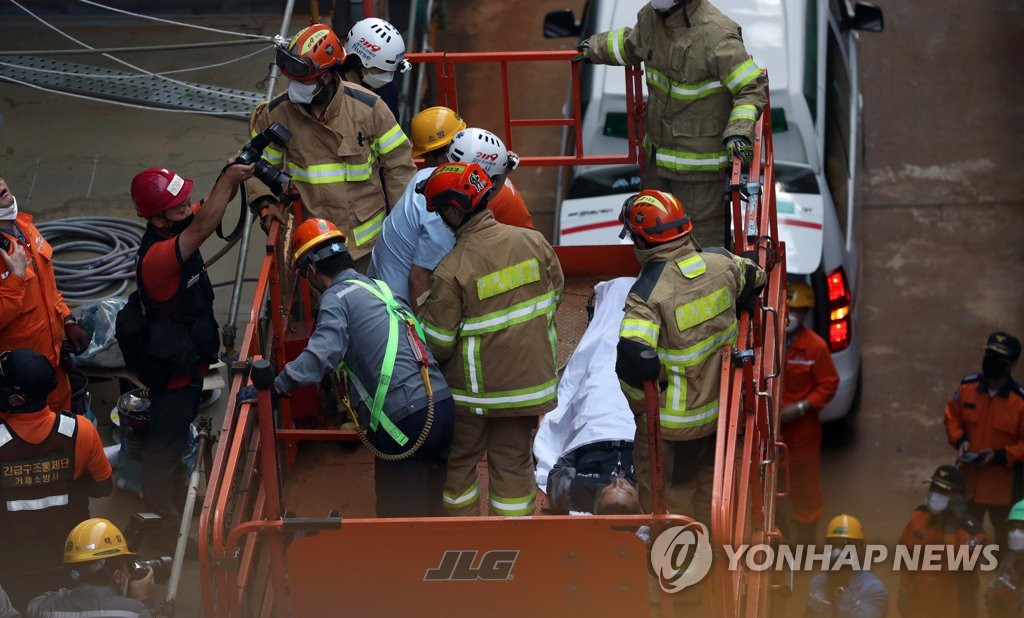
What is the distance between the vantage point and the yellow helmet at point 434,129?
703 cm

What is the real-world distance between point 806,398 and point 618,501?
3.63 meters

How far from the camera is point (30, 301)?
287 inches

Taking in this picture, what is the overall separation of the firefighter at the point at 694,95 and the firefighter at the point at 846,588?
1960mm

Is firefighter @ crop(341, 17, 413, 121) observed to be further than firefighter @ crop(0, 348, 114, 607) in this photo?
Yes

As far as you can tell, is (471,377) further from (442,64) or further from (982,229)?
(982,229)

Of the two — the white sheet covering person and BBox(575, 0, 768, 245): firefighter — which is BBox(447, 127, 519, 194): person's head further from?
BBox(575, 0, 768, 245): firefighter

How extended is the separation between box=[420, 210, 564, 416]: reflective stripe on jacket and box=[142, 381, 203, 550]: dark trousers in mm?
1731

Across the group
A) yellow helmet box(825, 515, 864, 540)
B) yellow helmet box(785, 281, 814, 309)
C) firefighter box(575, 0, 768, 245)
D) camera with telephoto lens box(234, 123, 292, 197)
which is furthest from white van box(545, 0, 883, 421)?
camera with telephoto lens box(234, 123, 292, 197)

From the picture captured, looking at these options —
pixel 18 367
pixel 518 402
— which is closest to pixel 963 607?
pixel 518 402

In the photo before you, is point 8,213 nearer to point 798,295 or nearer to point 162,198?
point 162,198

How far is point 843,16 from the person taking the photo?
11.7 meters

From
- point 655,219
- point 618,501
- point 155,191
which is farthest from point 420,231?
point 618,501

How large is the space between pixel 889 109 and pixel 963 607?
715cm

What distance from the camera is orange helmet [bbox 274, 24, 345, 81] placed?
6.82 meters
